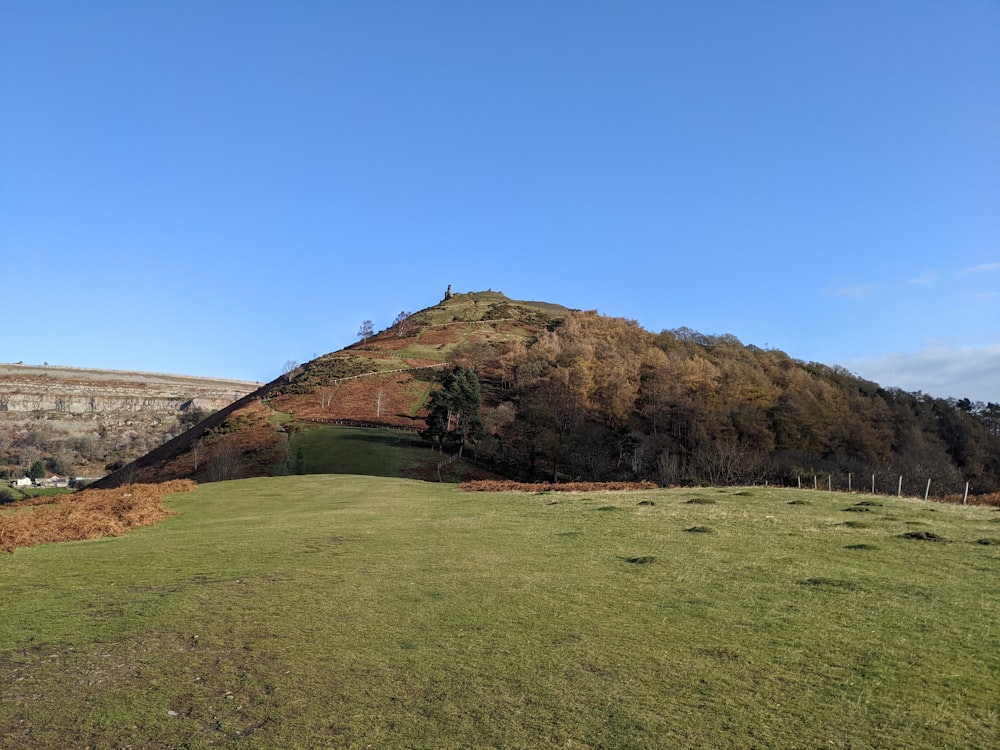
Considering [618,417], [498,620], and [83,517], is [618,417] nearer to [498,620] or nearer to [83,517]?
[83,517]

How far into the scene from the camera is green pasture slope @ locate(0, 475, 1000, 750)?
23.0ft

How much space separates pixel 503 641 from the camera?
9.75m

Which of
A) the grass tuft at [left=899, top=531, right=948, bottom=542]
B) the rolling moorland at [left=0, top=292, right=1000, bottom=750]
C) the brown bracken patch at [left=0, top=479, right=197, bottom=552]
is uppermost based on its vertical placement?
the grass tuft at [left=899, top=531, right=948, bottom=542]

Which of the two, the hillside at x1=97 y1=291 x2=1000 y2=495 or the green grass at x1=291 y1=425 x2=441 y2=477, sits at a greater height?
the hillside at x1=97 y1=291 x2=1000 y2=495

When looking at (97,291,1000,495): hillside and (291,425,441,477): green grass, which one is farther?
(97,291,1000,495): hillside

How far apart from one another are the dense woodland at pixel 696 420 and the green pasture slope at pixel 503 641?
119 ft

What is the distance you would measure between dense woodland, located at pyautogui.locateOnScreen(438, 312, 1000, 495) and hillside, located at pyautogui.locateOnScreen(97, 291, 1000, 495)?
38 cm

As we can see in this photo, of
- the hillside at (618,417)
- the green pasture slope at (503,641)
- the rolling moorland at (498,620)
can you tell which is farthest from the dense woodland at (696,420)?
the green pasture slope at (503,641)

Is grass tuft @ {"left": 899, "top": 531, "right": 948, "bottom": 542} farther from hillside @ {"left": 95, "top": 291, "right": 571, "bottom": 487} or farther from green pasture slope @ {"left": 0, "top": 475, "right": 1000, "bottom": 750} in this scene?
hillside @ {"left": 95, "top": 291, "right": 571, "bottom": 487}

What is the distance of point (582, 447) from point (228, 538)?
232ft

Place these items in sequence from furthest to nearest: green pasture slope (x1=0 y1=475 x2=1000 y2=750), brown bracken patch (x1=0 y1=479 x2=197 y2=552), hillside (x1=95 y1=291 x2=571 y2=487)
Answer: hillside (x1=95 y1=291 x2=571 y2=487), brown bracken patch (x1=0 y1=479 x2=197 y2=552), green pasture slope (x1=0 y1=475 x2=1000 y2=750)

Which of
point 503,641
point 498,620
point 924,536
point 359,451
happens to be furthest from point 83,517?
point 359,451

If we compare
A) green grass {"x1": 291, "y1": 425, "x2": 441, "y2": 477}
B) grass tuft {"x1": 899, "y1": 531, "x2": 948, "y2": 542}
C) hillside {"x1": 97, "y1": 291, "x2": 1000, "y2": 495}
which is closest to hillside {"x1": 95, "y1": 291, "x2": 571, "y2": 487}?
hillside {"x1": 97, "y1": 291, "x2": 1000, "y2": 495}

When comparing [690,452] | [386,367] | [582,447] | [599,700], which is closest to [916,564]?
[599,700]
